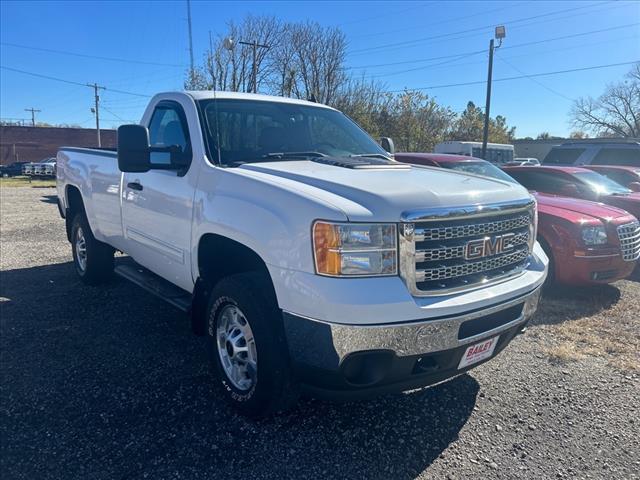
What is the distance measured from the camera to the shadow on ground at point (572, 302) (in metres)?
5.05

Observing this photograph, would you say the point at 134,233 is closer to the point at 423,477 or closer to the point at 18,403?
the point at 18,403

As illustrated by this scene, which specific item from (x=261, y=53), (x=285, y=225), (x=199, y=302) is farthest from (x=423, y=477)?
(x=261, y=53)

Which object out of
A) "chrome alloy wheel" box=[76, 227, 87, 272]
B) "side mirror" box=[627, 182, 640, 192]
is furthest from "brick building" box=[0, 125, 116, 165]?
"side mirror" box=[627, 182, 640, 192]

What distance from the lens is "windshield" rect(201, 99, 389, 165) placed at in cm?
348

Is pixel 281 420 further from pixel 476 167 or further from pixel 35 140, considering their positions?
pixel 35 140

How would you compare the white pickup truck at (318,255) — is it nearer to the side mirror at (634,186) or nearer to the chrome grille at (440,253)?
the chrome grille at (440,253)

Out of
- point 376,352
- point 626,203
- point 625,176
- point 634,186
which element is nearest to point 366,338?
point 376,352

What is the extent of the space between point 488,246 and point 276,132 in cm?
190

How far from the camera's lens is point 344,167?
324cm

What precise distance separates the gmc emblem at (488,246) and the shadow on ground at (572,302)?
7.85 feet

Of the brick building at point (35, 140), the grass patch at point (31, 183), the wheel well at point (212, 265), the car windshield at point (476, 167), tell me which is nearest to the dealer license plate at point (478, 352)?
the wheel well at point (212, 265)

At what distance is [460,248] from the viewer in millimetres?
2568

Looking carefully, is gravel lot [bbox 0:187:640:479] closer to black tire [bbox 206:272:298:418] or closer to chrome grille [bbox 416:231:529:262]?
black tire [bbox 206:272:298:418]

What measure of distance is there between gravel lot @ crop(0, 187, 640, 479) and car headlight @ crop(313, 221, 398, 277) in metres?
1.12
